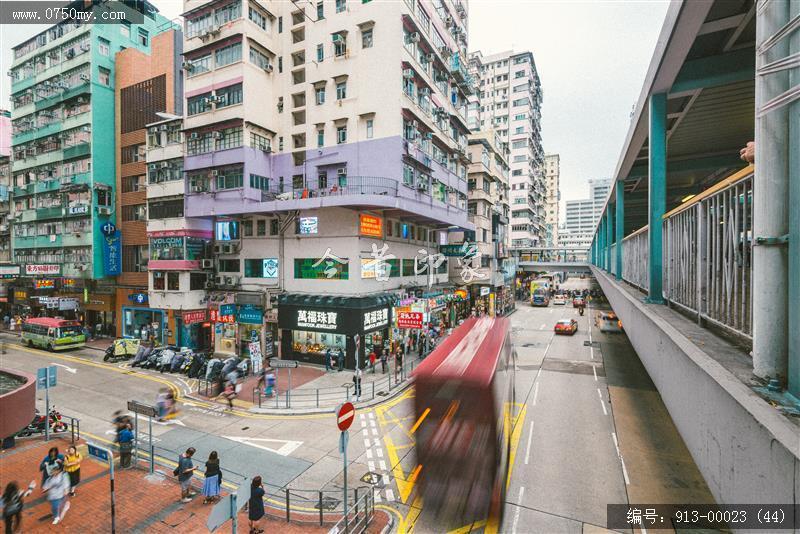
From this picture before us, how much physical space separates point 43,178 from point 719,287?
55.6 metres

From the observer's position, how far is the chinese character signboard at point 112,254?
33875mm

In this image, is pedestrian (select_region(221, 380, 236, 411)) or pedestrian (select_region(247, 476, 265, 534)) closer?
pedestrian (select_region(247, 476, 265, 534))

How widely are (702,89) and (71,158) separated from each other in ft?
161

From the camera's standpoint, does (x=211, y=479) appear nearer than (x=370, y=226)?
Yes

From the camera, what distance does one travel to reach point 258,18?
27.0m

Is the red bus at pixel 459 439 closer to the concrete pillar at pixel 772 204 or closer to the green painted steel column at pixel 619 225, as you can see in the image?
the concrete pillar at pixel 772 204

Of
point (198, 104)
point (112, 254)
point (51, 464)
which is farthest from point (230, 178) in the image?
point (51, 464)

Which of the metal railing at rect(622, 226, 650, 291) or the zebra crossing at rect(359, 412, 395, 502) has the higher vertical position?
the metal railing at rect(622, 226, 650, 291)

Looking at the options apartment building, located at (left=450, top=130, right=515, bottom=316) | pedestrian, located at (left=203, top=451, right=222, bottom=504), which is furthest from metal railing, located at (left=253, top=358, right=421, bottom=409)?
apartment building, located at (left=450, top=130, right=515, bottom=316)

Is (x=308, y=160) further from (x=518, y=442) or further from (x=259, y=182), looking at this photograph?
(x=518, y=442)

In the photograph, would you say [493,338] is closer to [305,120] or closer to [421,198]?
[421,198]

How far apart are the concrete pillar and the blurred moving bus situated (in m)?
40.7

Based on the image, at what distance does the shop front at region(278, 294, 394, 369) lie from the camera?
22.8 metres

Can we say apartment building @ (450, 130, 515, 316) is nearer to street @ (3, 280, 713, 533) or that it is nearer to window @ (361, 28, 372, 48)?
street @ (3, 280, 713, 533)
